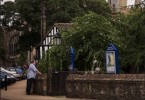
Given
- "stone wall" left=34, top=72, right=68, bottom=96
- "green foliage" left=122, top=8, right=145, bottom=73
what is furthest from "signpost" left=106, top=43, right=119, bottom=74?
"stone wall" left=34, top=72, right=68, bottom=96

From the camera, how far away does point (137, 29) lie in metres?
24.2

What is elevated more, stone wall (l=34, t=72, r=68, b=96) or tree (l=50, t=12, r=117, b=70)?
tree (l=50, t=12, r=117, b=70)

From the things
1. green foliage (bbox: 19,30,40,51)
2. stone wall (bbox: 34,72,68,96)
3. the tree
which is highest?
green foliage (bbox: 19,30,40,51)

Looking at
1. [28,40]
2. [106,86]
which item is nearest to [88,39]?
[106,86]

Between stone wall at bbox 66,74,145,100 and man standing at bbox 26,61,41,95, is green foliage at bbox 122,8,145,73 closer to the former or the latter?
stone wall at bbox 66,74,145,100

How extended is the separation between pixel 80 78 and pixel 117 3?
67.8 m

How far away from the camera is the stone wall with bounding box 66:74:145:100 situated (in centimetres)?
1848

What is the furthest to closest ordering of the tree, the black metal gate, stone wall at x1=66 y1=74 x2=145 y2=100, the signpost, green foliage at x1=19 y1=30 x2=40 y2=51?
green foliage at x1=19 y1=30 x2=40 y2=51 < the tree < the black metal gate < the signpost < stone wall at x1=66 y1=74 x2=145 y2=100

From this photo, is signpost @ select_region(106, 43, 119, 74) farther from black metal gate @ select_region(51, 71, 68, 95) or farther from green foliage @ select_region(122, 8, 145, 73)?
black metal gate @ select_region(51, 71, 68, 95)

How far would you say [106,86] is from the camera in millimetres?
19484

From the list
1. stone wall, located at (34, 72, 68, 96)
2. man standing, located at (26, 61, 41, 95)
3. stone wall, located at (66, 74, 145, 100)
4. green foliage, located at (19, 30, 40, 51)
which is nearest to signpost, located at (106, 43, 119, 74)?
stone wall, located at (66, 74, 145, 100)

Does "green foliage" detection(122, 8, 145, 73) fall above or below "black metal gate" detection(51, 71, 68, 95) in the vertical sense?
above

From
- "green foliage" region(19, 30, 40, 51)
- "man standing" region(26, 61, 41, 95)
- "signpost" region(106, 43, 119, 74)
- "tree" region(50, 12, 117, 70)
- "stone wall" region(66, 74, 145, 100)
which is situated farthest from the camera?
"green foliage" region(19, 30, 40, 51)

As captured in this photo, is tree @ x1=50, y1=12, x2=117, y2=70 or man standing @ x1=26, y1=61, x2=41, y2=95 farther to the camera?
tree @ x1=50, y1=12, x2=117, y2=70
